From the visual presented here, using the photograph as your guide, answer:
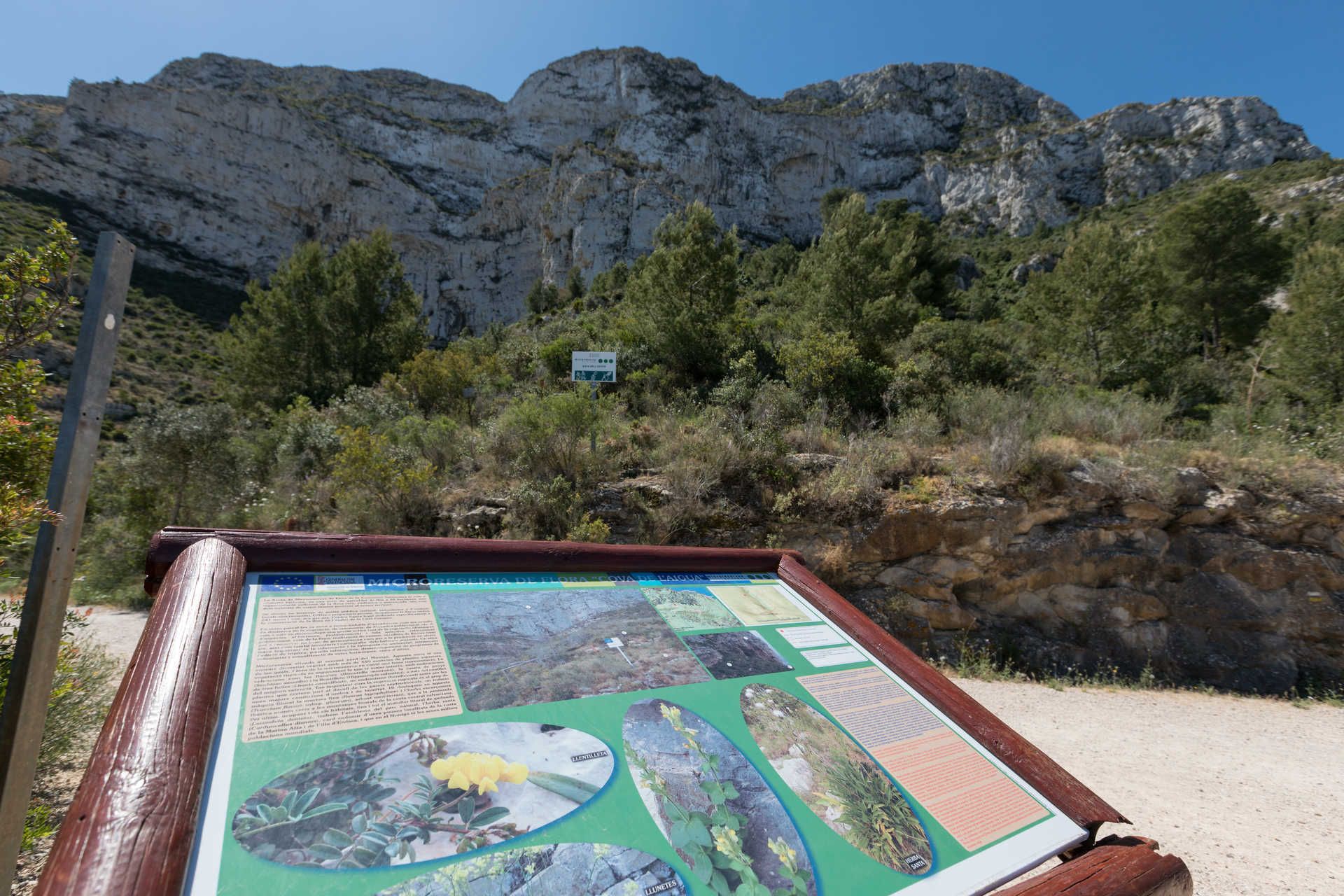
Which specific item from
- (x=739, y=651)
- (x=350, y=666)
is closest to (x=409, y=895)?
(x=350, y=666)

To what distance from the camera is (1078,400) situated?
7844mm

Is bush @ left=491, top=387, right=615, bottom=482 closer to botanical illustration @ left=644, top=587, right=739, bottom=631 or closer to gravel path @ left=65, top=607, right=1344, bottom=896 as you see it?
gravel path @ left=65, top=607, right=1344, bottom=896

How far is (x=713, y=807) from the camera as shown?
111 cm

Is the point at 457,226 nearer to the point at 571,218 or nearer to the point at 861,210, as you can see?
the point at 571,218

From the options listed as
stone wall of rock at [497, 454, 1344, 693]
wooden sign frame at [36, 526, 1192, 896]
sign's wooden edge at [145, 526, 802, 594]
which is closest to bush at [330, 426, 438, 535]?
stone wall of rock at [497, 454, 1344, 693]

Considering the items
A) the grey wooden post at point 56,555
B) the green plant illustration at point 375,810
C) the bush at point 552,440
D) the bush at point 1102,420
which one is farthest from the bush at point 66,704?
the bush at point 1102,420

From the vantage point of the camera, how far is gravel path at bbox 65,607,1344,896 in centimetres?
258

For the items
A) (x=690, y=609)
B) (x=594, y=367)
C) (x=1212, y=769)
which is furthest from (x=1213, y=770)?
(x=594, y=367)

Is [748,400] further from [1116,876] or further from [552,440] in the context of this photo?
[1116,876]

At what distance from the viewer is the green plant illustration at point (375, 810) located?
832mm

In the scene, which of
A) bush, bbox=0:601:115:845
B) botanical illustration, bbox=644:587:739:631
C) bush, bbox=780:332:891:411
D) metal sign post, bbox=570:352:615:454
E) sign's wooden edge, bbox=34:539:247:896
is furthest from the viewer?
bush, bbox=780:332:891:411

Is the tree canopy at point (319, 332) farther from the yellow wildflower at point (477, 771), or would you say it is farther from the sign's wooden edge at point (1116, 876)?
the sign's wooden edge at point (1116, 876)

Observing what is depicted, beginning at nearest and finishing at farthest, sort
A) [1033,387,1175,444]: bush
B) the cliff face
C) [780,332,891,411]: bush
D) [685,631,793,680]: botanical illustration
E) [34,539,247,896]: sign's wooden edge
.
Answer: [34,539,247,896]: sign's wooden edge → [685,631,793,680]: botanical illustration → [1033,387,1175,444]: bush → [780,332,891,411]: bush → the cliff face

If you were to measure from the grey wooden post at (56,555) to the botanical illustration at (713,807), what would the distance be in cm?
121
